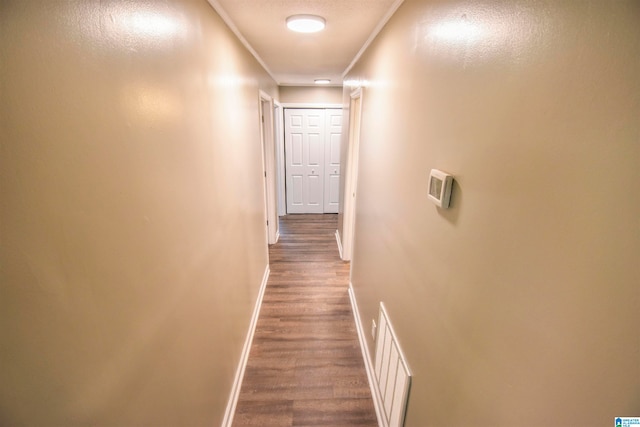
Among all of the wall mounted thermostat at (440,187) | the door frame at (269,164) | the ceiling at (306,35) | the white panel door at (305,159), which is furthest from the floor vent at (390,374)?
the white panel door at (305,159)

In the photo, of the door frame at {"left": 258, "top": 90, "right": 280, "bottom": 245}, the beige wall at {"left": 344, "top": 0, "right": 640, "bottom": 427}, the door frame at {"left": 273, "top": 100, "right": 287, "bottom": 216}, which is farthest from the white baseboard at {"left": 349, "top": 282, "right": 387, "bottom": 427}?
the door frame at {"left": 273, "top": 100, "right": 287, "bottom": 216}

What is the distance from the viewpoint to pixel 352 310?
2730 mm

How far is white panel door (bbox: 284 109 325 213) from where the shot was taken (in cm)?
485

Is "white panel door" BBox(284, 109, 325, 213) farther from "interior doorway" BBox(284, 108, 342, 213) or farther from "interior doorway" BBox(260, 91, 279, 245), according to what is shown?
"interior doorway" BBox(260, 91, 279, 245)

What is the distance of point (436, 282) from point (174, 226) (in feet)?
3.12

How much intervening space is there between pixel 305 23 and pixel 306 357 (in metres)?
2.34

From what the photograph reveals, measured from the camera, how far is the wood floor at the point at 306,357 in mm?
1783

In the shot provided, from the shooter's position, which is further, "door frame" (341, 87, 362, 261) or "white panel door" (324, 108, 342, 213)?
"white panel door" (324, 108, 342, 213)

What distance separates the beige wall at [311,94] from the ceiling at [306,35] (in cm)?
173

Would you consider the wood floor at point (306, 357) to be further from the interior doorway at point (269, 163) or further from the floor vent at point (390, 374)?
the interior doorway at point (269, 163)

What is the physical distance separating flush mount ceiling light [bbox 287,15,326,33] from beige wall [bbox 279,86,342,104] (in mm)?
3055

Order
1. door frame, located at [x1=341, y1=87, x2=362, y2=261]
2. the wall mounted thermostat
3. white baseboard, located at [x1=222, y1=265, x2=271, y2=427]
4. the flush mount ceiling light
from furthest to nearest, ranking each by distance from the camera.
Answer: door frame, located at [x1=341, y1=87, x2=362, y2=261], white baseboard, located at [x1=222, y1=265, x2=271, y2=427], the flush mount ceiling light, the wall mounted thermostat

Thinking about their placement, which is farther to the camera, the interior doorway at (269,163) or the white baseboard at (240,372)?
the interior doorway at (269,163)

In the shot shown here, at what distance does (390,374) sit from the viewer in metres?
1.48
